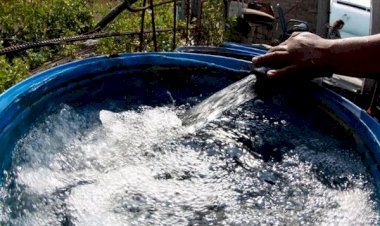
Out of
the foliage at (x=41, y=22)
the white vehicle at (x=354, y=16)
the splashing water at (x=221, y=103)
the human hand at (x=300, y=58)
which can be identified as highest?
the human hand at (x=300, y=58)

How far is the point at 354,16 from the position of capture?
24.2ft

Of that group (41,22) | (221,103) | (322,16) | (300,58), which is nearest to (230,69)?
(221,103)

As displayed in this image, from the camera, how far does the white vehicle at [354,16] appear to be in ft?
23.7

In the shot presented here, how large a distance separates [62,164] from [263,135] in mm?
1264

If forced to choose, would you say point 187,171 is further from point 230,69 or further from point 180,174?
point 230,69

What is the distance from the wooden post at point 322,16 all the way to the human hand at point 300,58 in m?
5.80

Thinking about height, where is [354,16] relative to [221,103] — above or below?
below

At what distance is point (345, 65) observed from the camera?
2.57 meters

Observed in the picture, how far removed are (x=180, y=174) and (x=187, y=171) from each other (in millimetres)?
50

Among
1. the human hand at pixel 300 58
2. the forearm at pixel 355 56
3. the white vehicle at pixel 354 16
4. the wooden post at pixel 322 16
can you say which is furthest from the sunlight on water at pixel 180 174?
the wooden post at pixel 322 16

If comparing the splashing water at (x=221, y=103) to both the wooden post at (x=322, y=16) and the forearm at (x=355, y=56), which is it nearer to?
the forearm at (x=355, y=56)

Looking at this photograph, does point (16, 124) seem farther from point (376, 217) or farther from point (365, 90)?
point (365, 90)

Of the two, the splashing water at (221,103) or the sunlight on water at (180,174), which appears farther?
the splashing water at (221,103)

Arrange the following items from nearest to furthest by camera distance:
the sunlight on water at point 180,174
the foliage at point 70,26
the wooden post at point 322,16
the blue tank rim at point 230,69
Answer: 1. the sunlight on water at point 180,174
2. the blue tank rim at point 230,69
3. the foliage at point 70,26
4. the wooden post at point 322,16
